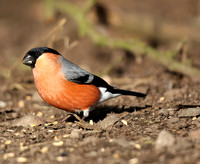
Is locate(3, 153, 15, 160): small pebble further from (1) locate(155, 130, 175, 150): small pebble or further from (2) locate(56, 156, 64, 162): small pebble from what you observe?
(1) locate(155, 130, 175, 150): small pebble

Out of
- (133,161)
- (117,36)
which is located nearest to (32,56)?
(133,161)

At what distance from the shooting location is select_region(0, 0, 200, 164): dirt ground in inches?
137

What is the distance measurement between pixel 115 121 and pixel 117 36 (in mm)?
5240

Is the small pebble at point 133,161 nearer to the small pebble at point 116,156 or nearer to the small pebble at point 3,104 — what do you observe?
the small pebble at point 116,156

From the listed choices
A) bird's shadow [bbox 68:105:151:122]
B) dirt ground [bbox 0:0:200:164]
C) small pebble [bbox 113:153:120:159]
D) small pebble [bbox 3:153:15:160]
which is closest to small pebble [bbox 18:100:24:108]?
dirt ground [bbox 0:0:200:164]

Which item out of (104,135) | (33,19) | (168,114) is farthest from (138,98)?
(33,19)

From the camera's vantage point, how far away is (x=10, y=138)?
4.34 metres

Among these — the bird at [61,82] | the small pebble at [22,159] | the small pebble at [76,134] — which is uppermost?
the bird at [61,82]

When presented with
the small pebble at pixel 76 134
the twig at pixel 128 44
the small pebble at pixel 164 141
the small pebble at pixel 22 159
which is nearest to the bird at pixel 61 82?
the small pebble at pixel 76 134

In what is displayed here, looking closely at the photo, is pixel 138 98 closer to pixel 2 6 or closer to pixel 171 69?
pixel 171 69

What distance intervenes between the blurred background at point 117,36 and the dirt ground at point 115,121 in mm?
57

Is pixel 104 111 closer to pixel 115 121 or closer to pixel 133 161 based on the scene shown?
pixel 115 121

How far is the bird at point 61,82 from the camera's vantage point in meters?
4.70

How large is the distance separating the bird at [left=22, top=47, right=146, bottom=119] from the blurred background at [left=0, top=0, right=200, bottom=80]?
1419 millimetres
